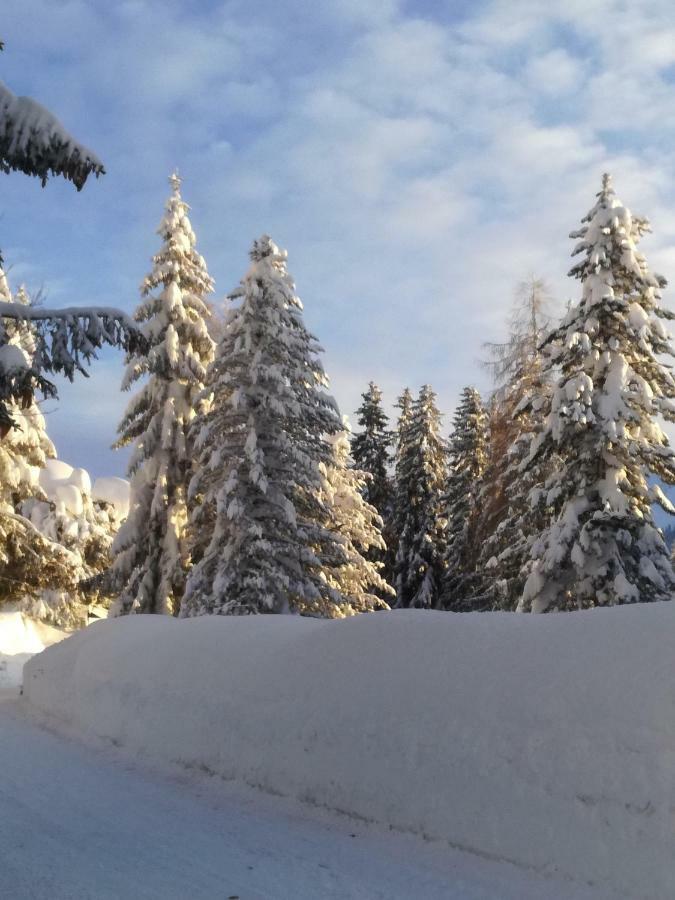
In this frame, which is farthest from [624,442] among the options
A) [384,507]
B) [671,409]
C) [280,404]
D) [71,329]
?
[384,507]

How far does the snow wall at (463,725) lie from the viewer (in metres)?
5.05

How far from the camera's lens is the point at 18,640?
26031 mm

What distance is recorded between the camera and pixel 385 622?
310 inches

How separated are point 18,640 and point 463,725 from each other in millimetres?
23719

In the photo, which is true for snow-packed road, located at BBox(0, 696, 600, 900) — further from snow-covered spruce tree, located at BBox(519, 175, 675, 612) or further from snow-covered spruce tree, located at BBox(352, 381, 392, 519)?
snow-covered spruce tree, located at BBox(352, 381, 392, 519)

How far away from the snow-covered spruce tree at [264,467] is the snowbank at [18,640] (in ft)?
20.4

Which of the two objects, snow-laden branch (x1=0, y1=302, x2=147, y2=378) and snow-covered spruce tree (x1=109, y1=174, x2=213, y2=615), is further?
snow-covered spruce tree (x1=109, y1=174, x2=213, y2=615)

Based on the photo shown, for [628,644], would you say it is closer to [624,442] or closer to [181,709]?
[181,709]

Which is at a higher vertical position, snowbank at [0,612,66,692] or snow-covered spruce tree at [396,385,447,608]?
snow-covered spruce tree at [396,385,447,608]

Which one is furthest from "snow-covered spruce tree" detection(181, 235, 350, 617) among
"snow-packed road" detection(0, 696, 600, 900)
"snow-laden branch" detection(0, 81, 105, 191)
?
"snow-laden branch" detection(0, 81, 105, 191)

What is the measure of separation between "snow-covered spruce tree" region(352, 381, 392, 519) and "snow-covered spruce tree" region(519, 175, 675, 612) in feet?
72.3

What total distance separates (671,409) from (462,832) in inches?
467

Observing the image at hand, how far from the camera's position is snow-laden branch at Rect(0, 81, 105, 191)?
20.6ft

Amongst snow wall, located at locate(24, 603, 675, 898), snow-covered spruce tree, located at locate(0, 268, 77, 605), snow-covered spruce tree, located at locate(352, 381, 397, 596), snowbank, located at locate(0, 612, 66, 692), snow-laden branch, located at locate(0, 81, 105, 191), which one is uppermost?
snow-covered spruce tree, located at locate(352, 381, 397, 596)
